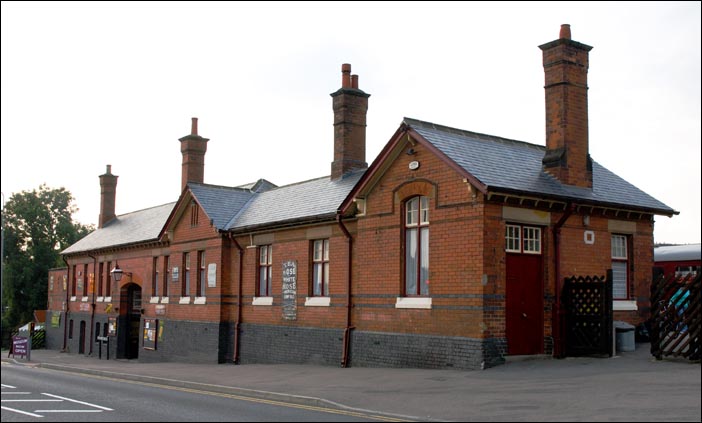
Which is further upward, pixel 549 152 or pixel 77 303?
pixel 549 152

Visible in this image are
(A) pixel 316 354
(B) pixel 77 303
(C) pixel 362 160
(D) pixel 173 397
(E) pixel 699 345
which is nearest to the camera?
(E) pixel 699 345

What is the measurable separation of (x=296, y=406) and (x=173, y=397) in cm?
320

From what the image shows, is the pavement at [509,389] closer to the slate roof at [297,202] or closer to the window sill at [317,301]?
the window sill at [317,301]

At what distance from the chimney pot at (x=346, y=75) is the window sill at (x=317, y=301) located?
789 centimetres

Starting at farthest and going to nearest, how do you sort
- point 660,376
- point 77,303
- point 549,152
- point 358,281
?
point 77,303
point 358,281
point 549,152
point 660,376

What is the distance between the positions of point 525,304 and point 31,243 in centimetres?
5819

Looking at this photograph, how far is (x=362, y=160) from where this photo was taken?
2605cm

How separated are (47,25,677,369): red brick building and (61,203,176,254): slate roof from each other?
9662 millimetres

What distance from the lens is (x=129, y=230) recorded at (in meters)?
39.5

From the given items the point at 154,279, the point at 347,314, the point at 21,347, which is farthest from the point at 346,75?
the point at 21,347

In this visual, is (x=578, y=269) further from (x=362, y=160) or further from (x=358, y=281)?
(x=362, y=160)

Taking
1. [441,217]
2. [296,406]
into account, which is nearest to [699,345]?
[441,217]

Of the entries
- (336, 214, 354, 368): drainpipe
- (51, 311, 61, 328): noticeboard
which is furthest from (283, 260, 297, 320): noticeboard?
(51, 311, 61, 328): noticeboard

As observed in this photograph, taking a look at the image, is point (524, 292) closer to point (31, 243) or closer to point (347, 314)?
point (347, 314)
